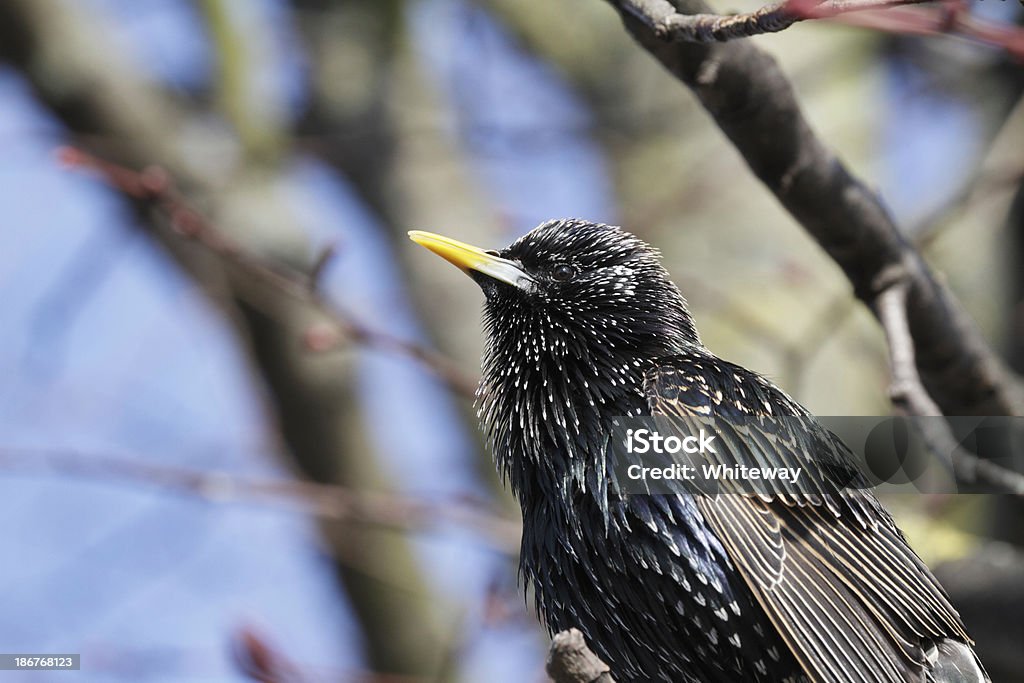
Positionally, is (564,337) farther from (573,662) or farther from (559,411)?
(573,662)

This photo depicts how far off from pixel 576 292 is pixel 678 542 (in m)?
0.95

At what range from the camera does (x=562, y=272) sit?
12.3 feet

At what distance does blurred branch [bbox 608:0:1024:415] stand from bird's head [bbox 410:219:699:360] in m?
0.49

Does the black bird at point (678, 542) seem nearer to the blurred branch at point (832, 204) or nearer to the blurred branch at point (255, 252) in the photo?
the blurred branch at point (832, 204)

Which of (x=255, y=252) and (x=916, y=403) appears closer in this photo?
(x=916, y=403)

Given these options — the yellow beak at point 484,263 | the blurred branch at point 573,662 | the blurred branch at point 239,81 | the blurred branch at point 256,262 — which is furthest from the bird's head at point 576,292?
the blurred branch at point 239,81

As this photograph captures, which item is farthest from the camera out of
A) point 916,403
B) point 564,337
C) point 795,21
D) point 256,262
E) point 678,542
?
point 256,262

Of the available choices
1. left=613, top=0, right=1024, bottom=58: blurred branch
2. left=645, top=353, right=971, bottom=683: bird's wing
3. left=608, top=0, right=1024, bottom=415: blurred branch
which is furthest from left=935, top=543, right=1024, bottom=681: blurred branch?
left=613, top=0, right=1024, bottom=58: blurred branch

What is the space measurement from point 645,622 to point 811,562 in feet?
1.53

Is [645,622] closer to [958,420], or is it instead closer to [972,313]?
[958,420]

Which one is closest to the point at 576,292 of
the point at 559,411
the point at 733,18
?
the point at 559,411

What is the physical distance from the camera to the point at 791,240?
6.78 meters

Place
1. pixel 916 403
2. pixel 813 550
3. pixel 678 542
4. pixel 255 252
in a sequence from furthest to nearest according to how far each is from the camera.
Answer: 1. pixel 255 252
2. pixel 916 403
3. pixel 813 550
4. pixel 678 542

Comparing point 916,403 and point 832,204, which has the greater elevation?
point 832,204
